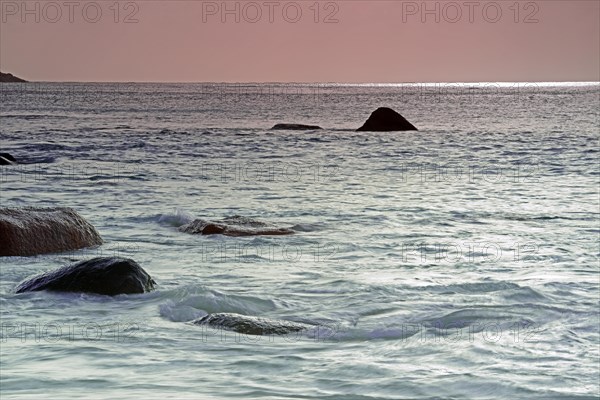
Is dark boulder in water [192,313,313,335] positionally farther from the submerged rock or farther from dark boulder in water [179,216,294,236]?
dark boulder in water [179,216,294,236]

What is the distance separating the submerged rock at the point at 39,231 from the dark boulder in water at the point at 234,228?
1.86 metres

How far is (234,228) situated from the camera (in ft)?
43.9

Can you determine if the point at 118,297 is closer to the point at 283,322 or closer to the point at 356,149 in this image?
the point at 283,322

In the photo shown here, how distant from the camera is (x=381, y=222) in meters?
14.7

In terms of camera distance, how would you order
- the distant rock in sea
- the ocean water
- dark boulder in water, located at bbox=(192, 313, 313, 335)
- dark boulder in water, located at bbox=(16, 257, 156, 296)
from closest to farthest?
the ocean water < dark boulder in water, located at bbox=(192, 313, 313, 335) < dark boulder in water, located at bbox=(16, 257, 156, 296) < the distant rock in sea

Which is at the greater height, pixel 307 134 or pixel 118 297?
pixel 307 134

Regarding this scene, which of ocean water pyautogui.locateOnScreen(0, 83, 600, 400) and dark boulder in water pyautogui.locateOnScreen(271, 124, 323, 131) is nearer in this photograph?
ocean water pyautogui.locateOnScreen(0, 83, 600, 400)

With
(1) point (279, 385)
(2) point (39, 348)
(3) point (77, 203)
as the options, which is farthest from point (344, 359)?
(3) point (77, 203)

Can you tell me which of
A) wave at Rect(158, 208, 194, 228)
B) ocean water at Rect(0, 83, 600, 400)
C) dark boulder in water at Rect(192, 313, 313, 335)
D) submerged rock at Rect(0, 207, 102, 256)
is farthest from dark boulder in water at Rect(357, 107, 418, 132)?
dark boulder in water at Rect(192, 313, 313, 335)

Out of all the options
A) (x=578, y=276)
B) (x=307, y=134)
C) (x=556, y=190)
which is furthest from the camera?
(x=307, y=134)

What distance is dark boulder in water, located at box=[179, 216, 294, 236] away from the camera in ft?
43.4

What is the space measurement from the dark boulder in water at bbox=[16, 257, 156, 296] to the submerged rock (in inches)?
72.2

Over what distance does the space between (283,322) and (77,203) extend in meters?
10.1

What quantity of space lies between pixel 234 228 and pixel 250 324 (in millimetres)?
5515
